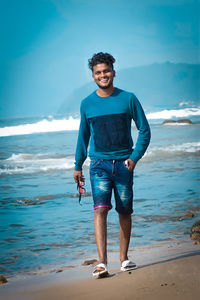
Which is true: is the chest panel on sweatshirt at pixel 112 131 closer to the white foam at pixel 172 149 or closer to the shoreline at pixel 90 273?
the shoreline at pixel 90 273

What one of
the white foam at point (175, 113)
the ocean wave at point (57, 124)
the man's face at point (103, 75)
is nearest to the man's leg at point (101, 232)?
the man's face at point (103, 75)

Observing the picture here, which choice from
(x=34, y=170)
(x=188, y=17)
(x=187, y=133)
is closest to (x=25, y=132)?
(x=34, y=170)

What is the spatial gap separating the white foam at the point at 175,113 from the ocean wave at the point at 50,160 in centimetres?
96

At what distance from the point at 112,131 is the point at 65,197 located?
2.30m

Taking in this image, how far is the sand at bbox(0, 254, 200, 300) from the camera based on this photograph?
1.74m

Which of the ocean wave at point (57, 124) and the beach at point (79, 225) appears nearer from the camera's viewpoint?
the beach at point (79, 225)

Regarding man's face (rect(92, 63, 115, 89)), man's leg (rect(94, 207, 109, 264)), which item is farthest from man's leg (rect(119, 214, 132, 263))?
man's face (rect(92, 63, 115, 89))

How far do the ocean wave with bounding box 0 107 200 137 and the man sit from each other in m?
4.62

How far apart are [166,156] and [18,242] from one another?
335cm

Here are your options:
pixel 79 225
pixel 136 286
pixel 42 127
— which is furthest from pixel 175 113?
pixel 136 286

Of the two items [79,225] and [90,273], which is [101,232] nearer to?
[90,273]

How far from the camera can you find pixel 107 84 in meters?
2.17

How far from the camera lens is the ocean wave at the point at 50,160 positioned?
19.0 ft

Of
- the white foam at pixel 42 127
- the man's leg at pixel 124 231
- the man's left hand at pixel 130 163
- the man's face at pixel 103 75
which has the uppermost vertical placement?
the man's face at pixel 103 75
